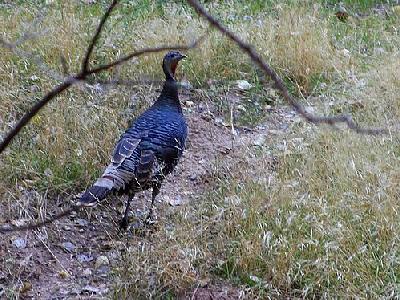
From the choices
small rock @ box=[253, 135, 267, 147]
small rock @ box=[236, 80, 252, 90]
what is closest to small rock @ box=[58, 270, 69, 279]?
small rock @ box=[253, 135, 267, 147]

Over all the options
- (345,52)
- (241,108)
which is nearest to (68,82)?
(241,108)

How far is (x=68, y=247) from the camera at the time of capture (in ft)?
14.2

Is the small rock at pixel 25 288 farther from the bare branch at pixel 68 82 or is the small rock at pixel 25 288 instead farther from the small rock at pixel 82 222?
the bare branch at pixel 68 82

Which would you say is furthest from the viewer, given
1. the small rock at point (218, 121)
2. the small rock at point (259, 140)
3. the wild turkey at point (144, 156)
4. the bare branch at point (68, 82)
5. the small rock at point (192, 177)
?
the small rock at point (218, 121)

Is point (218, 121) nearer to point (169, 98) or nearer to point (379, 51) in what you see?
point (169, 98)

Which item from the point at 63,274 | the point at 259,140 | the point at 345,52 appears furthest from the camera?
the point at 345,52

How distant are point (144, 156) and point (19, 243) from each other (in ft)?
2.89

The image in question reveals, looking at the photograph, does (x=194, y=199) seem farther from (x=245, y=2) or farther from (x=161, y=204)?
(x=245, y=2)

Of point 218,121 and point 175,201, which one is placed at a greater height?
point 218,121

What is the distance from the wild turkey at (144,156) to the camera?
4.17 metres

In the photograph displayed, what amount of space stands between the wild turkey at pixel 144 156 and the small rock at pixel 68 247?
33 cm

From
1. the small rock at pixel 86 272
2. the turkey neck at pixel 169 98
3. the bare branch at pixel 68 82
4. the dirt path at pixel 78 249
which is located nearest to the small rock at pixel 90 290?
the dirt path at pixel 78 249

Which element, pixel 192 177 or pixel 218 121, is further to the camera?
pixel 218 121

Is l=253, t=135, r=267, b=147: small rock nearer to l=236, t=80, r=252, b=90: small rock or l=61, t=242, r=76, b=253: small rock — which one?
l=236, t=80, r=252, b=90: small rock
